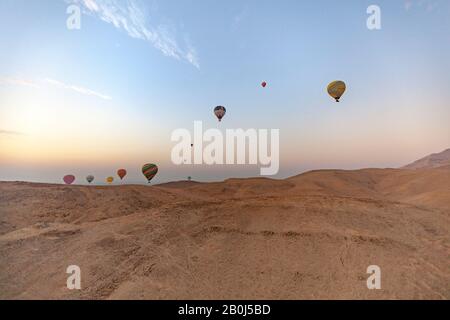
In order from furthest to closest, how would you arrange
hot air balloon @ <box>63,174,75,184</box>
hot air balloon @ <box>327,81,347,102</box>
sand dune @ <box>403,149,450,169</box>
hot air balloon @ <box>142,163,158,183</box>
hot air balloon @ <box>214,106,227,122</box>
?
sand dune @ <box>403,149,450,169</box>, hot air balloon @ <box>63,174,75,184</box>, hot air balloon @ <box>214,106,227,122</box>, hot air balloon @ <box>142,163,158,183</box>, hot air balloon @ <box>327,81,347,102</box>

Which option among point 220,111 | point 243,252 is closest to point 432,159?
point 220,111

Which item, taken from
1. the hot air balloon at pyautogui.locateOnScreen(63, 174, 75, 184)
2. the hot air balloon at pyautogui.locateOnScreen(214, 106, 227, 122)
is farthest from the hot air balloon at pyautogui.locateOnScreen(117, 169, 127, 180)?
the hot air balloon at pyautogui.locateOnScreen(214, 106, 227, 122)

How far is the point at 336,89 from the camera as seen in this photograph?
2547 cm

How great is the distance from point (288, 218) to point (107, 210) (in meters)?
14.9

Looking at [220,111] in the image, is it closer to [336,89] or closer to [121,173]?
[336,89]

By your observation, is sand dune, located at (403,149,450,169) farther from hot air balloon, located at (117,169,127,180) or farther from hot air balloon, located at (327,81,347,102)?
hot air balloon, located at (117,169,127,180)

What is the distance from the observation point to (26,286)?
8.30 metres

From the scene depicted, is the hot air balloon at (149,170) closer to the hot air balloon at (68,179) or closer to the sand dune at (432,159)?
the hot air balloon at (68,179)

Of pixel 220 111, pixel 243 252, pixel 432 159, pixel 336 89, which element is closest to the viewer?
pixel 243 252

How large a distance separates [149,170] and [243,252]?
24034 mm

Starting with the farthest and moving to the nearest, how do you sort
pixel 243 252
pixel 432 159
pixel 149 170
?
pixel 432 159, pixel 149 170, pixel 243 252

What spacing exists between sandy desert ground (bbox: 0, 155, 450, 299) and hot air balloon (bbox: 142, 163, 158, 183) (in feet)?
52.2

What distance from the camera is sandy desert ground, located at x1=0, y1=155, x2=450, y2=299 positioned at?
7836 millimetres
